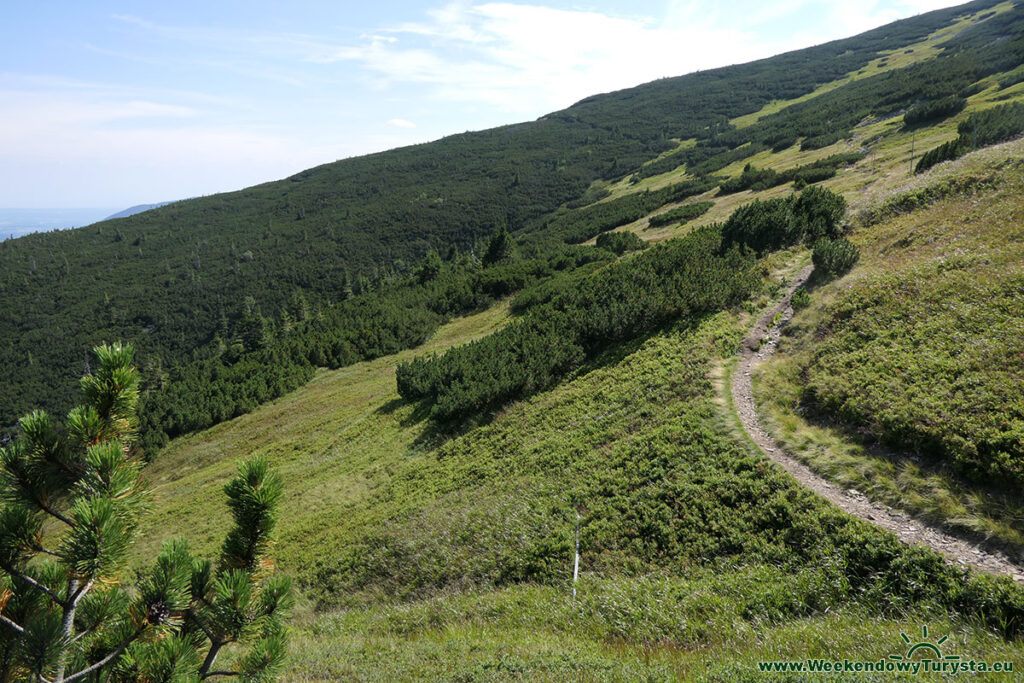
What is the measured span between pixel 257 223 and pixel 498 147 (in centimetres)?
10481

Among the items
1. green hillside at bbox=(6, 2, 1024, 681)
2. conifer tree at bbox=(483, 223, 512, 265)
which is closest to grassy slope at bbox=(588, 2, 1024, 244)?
green hillside at bbox=(6, 2, 1024, 681)

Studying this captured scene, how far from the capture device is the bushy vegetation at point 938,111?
1666 inches

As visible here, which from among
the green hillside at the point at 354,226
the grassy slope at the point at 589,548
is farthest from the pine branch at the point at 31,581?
the green hillside at the point at 354,226

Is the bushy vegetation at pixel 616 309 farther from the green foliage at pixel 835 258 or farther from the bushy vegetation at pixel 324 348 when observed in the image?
the bushy vegetation at pixel 324 348

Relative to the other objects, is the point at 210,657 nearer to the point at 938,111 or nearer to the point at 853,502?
the point at 853,502

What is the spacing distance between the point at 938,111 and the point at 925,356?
2007 inches

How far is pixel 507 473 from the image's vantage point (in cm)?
1437

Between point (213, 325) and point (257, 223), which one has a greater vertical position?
point (257, 223)

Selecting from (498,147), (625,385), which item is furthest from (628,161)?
(625,385)

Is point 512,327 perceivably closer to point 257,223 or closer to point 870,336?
point 870,336

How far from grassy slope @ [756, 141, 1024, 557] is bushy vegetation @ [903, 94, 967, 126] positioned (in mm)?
36031

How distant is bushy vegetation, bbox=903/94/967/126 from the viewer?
139 feet

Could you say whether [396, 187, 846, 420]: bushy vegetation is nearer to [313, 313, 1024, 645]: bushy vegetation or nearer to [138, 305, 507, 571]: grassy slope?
[313, 313, 1024, 645]: bushy vegetation

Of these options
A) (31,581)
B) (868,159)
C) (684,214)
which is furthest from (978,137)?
(31,581)
